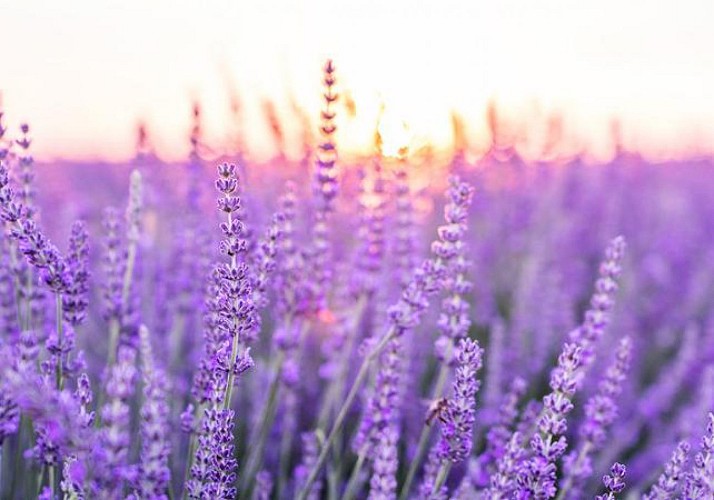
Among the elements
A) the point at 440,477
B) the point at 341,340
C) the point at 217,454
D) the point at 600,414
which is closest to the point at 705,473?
the point at 440,477

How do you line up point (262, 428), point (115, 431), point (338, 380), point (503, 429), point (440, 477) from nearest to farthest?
1. point (115, 431)
2. point (440, 477)
3. point (503, 429)
4. point (262, 428)
5. point (338, 380)

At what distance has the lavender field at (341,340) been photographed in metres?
1.66

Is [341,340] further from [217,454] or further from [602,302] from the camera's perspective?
[217,454]

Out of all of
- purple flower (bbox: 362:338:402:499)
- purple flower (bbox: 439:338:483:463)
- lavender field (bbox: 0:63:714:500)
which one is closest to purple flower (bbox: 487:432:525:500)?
lavender field (bbox: 0:63:714:500)

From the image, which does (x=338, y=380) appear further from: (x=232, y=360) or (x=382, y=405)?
(x=232, y=360)

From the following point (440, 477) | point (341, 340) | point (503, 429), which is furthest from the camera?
point (341, 340)

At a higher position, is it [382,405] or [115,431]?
[115,431]

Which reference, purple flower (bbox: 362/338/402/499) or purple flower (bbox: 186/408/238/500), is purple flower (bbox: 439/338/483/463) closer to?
purple flower (bbox: 362/338/402/499)

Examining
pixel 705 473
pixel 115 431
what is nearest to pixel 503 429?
pixel 705 473

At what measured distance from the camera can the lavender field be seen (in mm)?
1656

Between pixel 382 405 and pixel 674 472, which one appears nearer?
pixel 674 472

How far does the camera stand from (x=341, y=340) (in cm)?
315

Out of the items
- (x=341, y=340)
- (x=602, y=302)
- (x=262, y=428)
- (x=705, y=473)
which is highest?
(x=602, y=302)

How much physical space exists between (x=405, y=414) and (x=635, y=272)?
3546mm
